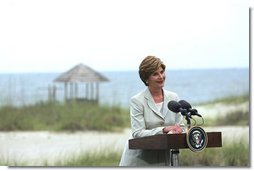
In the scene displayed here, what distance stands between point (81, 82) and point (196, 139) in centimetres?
240

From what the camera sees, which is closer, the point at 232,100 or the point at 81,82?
the point at 232,100

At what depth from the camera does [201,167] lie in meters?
6.14

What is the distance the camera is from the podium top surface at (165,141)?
4129mm

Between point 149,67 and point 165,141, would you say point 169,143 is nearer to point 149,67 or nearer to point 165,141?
point 165,141

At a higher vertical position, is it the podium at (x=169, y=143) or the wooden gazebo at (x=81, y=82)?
the wooden gazebo at (x=81, y=82)

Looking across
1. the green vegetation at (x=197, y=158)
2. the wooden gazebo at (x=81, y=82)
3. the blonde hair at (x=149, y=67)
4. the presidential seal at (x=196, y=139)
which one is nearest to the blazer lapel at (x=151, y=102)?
the blonde hair at (x=149, y=67)

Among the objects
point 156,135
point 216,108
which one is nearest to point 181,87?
point 216,108

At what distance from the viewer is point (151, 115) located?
4785 millimetres

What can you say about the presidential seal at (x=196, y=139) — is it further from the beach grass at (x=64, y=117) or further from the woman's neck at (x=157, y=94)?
the beach grass at (x=64, y=117)

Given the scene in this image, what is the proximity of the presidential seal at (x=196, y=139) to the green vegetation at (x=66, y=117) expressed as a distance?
6.97 feet

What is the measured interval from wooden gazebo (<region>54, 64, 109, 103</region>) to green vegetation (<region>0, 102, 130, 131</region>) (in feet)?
0.28

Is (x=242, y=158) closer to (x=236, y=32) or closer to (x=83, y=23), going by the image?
(x=236, y=32)

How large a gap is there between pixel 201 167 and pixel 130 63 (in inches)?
50.2

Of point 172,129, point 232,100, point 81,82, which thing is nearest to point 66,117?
point 81,82
